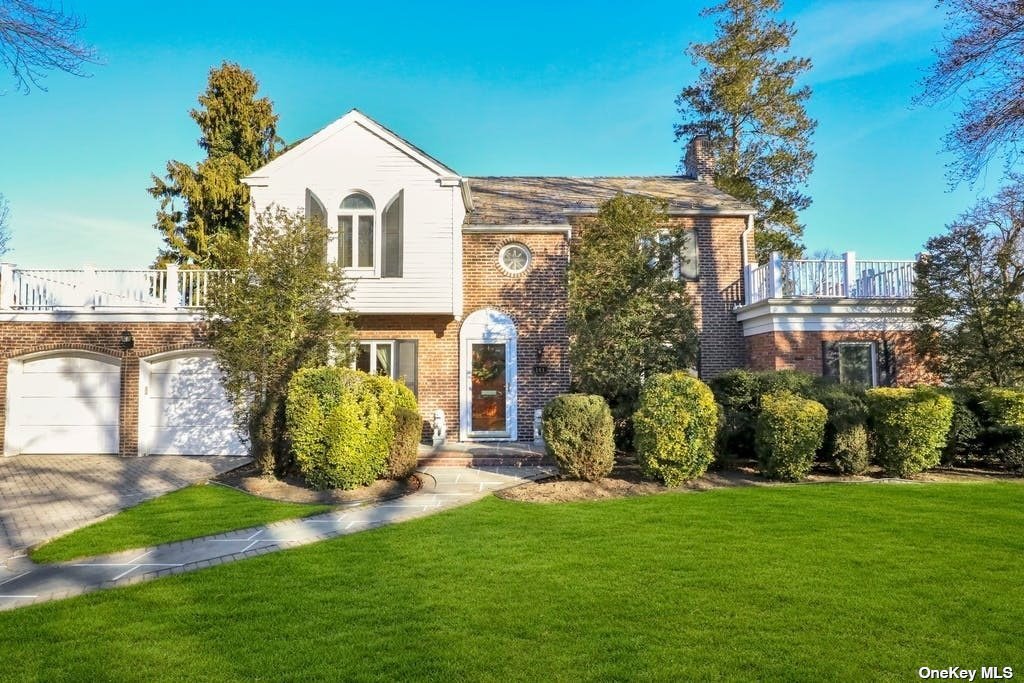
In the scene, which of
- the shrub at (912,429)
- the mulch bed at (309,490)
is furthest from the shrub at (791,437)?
the mulch bed at (309,490)

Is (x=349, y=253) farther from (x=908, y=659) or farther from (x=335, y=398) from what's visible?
(x=908, y=659)

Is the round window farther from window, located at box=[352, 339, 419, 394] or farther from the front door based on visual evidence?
window, located at box=[352, 339, 419, 394]

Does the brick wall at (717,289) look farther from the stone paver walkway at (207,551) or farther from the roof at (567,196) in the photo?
the stone paver walkway at (207,551)

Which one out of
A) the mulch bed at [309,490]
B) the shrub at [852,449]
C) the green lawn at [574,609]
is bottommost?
the mulch bed at [309,490]

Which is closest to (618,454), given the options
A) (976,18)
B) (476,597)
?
(476,597)

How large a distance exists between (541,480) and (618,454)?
3297mm

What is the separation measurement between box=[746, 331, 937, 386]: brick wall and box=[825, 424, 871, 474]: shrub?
12.2ft

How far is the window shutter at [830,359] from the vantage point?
530 inches

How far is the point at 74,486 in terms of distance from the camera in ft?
31.9

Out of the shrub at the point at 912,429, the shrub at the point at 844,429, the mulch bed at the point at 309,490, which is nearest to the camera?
the mulch bed at the point at 309,490

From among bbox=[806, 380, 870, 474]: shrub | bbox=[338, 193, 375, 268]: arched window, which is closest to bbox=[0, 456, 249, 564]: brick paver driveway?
bbox=[338, 193, 375, 268]: arched window

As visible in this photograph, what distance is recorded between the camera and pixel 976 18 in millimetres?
9453

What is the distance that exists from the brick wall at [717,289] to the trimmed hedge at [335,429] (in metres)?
7.94

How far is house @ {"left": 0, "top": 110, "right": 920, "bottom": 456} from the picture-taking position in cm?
1289
